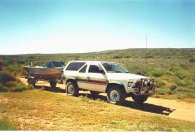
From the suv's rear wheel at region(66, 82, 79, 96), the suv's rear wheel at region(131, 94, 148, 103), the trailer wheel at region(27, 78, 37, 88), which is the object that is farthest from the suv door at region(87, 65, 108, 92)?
the trailer wheel at region(27, 78, 37, 88)

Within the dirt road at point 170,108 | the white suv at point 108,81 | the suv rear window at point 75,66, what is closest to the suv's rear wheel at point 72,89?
the white suv at point 108,81

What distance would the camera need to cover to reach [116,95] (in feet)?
37.7

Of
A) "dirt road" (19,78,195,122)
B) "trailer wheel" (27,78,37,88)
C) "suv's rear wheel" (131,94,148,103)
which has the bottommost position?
"dirt road" (19,78,195,122)

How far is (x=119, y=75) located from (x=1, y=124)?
16.6 feet

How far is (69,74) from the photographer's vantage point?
13531 millimetres

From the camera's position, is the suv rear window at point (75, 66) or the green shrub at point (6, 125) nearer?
the green shrub at point (6, 125)

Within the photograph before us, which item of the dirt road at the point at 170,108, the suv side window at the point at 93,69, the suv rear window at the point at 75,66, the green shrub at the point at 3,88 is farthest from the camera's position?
the green shrub at the point at 3,88

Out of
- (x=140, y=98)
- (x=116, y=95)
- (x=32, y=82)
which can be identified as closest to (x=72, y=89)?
(x=116, y=95)

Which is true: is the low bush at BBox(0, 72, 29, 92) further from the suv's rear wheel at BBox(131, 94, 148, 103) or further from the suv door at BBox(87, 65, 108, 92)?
the suv's rear wheel at BBox(131, 94, 148, 103)

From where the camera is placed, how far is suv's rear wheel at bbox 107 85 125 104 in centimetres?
1130

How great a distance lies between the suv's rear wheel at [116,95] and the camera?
11.3m

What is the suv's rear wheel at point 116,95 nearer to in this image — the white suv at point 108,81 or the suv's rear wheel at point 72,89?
the white suv at point 108,81

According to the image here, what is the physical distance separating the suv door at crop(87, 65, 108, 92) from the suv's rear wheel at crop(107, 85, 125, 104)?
404 mm

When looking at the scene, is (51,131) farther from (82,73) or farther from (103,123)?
(82,73)
